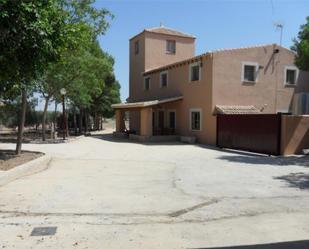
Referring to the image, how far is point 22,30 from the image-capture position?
10641 mm

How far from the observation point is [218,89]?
26219 millimetres

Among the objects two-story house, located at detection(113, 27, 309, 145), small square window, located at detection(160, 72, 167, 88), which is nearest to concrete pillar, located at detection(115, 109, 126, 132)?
two-story house, located at detection(113, 27, 309, 145)

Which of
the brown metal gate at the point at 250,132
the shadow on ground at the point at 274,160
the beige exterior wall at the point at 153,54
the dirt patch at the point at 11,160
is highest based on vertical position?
the beige exterior wall at the point at 153,54

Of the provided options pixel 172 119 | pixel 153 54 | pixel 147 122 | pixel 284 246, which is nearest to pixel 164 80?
pixel 172 119

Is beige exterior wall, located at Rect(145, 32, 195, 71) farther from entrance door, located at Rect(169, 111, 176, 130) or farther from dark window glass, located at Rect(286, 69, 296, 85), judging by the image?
dark window glass, located at Rect(286, 69, 296, 85)

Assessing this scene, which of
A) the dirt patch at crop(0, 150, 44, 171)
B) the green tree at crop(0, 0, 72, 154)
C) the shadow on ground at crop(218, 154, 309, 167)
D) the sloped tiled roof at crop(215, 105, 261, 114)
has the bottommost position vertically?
the shadow on ground at crop(218, 154, 309, 167)

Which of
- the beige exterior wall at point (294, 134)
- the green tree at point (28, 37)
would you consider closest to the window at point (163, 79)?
the beige exterior wall at point (294, 134)

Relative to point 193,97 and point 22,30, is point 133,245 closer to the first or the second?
point 22,30

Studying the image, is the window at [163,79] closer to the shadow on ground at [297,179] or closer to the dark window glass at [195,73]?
the dark window glass at [195,73]

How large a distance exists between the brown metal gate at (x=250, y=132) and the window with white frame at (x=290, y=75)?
7.25 meters

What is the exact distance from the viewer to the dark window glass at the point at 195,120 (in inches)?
1093

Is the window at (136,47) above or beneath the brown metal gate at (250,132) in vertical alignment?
above

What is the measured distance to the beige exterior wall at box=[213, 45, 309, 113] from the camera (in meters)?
26.3

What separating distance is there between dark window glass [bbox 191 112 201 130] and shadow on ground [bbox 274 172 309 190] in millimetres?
14057
